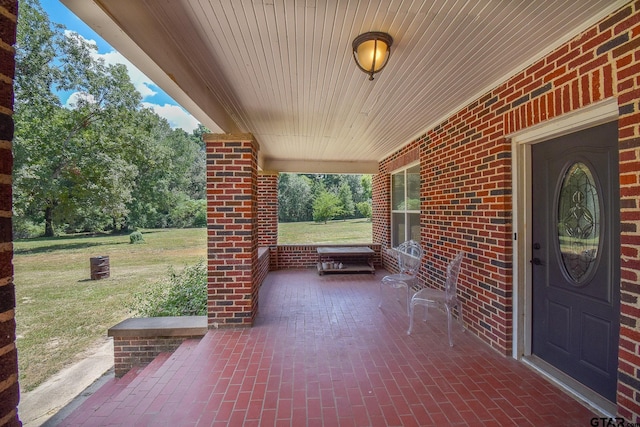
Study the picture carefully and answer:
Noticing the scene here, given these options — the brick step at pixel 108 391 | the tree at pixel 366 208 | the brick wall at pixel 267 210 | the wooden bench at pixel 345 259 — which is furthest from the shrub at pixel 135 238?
the brick step at pixel 108 391

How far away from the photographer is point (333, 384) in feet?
7.18

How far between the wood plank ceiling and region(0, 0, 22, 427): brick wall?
2.54 feet

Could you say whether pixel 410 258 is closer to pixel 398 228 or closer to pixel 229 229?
pixel 398 228

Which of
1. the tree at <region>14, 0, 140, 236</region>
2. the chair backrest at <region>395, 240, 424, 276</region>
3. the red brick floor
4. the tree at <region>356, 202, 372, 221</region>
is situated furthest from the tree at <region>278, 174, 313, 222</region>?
the red brick floor

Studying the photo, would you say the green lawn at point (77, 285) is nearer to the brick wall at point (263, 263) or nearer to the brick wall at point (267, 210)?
the brick wall at point (267, 210)

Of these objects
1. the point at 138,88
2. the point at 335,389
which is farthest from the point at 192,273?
the point at 138,88

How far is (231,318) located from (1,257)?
2.72m

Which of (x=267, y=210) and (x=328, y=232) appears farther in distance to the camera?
(x=328, y=232)

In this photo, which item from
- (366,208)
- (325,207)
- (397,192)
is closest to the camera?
(397,192)

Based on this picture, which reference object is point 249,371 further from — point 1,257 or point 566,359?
point 566,359

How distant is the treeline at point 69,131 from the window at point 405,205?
12.0 metres

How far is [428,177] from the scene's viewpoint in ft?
13.9

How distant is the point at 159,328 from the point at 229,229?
1233 millimetres

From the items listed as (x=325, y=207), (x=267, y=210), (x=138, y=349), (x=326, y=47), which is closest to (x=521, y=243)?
(x=326, y=47)
